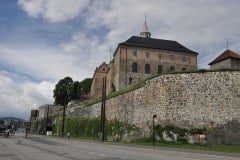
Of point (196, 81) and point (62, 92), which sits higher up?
point (62, 92)

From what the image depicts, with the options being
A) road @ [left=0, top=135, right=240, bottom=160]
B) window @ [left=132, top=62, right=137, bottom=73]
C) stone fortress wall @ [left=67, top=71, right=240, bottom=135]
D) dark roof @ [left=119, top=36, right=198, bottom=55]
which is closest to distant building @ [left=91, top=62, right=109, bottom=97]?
dark roof @ [left=119, top=36, right=198, bottom=55]

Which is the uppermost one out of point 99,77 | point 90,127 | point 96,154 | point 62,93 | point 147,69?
point 99,77

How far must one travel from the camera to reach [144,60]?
80.2 m

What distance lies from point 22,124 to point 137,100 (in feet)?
435

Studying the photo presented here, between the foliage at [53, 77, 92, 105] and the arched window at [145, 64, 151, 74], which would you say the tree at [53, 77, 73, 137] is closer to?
the foliage at [53, 77, 92, 105]

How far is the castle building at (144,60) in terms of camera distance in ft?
255

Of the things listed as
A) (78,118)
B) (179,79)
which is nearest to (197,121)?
(179,79)

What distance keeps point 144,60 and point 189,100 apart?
40.6 m

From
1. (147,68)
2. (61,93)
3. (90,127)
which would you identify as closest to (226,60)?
(90,127)

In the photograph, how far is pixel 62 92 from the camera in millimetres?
100500

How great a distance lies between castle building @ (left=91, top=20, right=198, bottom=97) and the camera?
77625mm

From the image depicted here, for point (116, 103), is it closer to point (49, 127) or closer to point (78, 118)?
point (78, 118)

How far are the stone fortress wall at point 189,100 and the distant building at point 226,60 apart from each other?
15526 mm

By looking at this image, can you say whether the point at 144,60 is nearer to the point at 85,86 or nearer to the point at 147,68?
the point at 147,68
